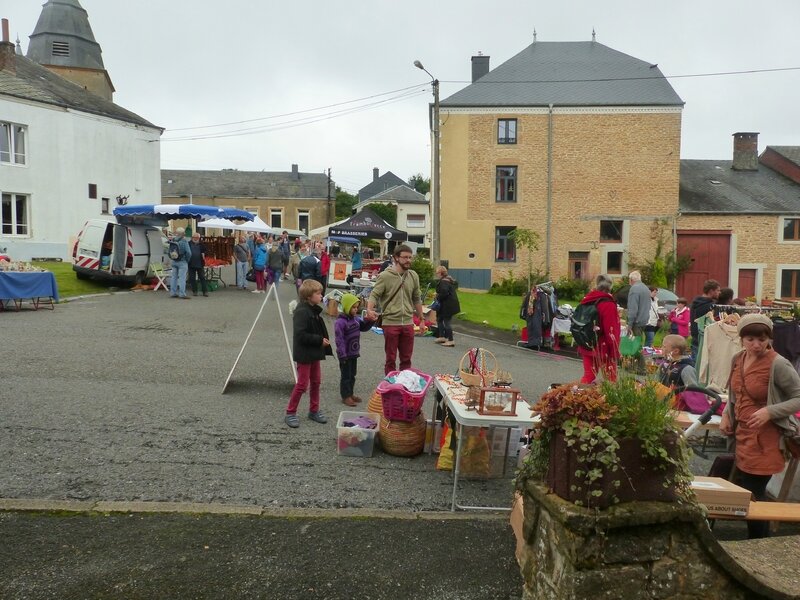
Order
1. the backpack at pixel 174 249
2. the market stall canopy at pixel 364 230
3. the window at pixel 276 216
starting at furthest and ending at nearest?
the window at pixel 276 216, the market stall canopy at pixel 364 230, the backpack at pixel 174 249

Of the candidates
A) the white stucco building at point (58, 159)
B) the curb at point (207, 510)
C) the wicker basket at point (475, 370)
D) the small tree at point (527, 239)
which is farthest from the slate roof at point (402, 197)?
the curb at point (207, 510)

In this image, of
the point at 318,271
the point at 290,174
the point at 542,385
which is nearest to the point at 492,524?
the point at 542,385

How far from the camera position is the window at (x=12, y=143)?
92.8 feet

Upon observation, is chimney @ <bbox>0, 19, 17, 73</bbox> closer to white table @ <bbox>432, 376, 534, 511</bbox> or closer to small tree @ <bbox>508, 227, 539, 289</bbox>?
small tree @ <bbox>508, 227, 539, 289</bbox>

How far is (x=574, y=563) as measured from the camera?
121 inches

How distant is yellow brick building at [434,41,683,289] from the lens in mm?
33656

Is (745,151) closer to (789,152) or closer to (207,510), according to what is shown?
(789,152)

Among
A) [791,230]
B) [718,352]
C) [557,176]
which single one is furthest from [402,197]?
[718,352]

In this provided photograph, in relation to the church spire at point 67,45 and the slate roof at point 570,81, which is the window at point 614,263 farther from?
the church spire at point 67,45

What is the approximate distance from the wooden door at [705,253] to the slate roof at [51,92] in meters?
29.4

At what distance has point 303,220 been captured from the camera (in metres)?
67.3

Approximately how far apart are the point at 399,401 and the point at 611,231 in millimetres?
30572

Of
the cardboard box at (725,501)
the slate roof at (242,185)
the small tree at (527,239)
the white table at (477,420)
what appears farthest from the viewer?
the slate roof at (242,185)

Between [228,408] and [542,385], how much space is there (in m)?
5.12
